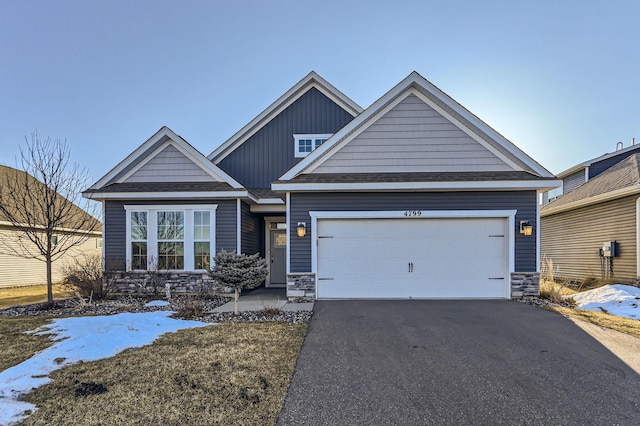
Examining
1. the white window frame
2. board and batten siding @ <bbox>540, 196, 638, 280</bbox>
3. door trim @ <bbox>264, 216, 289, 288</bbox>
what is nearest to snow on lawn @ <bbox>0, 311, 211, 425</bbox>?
the white window frame

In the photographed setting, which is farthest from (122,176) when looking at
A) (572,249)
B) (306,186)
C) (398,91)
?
(572,249)

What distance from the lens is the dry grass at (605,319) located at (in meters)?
6.04

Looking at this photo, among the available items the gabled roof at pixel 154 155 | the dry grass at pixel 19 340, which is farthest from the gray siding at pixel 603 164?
the dry grass at pixel 19 340

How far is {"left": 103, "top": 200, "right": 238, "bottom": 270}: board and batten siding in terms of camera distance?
32.3 feet

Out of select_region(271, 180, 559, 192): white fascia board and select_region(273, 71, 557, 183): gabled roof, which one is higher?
select_region(273, 71, 557, 183): gabled roof

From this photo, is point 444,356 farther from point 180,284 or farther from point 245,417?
point 180,284

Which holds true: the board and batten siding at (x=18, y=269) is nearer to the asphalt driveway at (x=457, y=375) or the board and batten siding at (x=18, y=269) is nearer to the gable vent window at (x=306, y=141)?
the gable vent window at (x=306, y=141)

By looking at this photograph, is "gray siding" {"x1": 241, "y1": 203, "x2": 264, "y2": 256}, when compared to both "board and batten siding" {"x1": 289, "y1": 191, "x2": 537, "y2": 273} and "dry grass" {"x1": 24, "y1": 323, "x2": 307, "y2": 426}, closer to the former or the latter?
"board and batten siding" {"x1": 289, "y1": 191, "x2": 537, "y2": 273}

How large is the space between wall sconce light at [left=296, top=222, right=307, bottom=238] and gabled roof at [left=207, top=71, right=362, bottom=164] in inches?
221

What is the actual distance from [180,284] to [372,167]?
6696 millimetres

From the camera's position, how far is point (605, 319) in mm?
6730

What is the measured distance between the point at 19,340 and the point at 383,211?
25.3 feet

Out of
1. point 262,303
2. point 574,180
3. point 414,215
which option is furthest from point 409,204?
Answer: point 574,180

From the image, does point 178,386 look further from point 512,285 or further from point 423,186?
point 512,285
